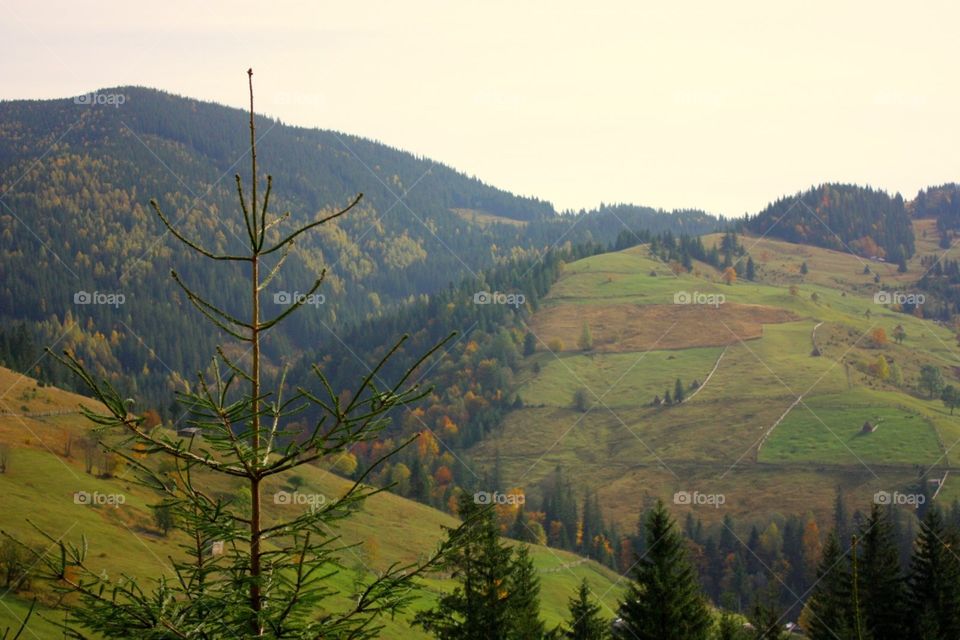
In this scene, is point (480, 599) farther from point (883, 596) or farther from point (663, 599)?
point (883, 596)

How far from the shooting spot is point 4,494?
2992 inches

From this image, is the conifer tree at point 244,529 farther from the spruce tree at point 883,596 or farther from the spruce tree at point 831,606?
the spruce tree at point 883,596

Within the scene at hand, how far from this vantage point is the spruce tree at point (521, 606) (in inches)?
1664

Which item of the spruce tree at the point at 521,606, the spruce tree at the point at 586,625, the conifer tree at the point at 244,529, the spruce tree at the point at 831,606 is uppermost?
the conifer tree at the point at 244,529

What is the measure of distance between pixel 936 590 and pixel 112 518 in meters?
62.4

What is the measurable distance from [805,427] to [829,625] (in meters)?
133

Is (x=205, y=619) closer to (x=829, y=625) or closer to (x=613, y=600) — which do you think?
(x=829, y=625)

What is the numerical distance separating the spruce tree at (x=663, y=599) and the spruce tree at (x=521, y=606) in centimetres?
447

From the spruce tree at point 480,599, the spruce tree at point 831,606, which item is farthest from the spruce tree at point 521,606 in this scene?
the spruce tree at point 831,606

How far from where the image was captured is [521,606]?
45.7 m

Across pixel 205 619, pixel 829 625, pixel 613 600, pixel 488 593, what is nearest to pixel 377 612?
pixel 205 619

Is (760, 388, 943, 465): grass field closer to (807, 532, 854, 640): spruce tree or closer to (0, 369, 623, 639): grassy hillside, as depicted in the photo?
(0, 369, 623, 639): grassy hillside

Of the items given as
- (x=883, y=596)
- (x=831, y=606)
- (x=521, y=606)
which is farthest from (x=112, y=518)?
(x=883, y=596)

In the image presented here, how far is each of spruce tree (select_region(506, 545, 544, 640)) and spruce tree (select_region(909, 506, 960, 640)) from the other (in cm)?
1910
